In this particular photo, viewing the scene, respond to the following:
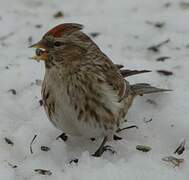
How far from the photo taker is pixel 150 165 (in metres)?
3.92

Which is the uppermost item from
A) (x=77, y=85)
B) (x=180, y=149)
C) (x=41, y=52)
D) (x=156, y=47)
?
(x=41, y=52)

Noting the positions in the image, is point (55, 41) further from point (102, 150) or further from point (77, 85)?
point (102, 150)

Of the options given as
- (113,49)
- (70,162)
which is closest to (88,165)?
(70,162)

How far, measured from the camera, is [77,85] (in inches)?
153

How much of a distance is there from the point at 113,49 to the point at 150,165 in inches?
64.9

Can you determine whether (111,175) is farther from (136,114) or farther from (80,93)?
(136,114)

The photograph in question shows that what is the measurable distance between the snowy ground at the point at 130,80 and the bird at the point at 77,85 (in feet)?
0.69

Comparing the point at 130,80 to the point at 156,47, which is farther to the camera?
the point at 156,47

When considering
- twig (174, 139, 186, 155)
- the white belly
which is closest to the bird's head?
the white belly

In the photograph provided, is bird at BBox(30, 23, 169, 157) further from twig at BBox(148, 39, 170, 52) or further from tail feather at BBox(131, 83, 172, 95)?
twig at BBox(148, 39, 170, 52)

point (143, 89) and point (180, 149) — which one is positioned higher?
point (143, 89)

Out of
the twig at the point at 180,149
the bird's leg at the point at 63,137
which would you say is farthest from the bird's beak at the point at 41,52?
the twig at the point at 180,149

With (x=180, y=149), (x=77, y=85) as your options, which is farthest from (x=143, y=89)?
(x=77, y=85)

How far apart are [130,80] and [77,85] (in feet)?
3.66
